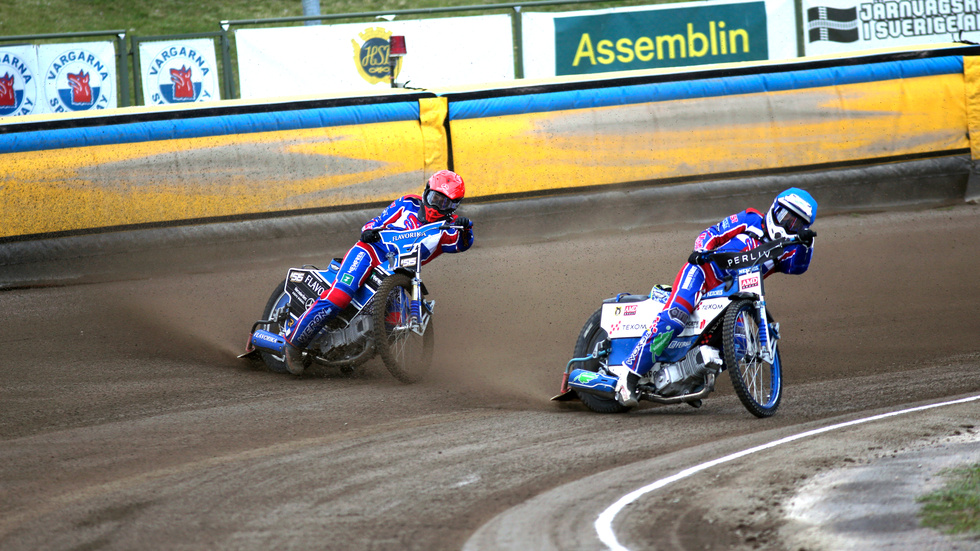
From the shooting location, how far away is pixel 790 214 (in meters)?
7.05

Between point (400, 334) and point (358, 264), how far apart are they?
0.74 m

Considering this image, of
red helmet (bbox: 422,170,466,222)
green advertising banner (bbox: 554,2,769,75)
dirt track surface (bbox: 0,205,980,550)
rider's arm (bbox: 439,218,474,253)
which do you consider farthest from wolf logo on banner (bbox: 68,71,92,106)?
rider's arm (bbox: 439,218,474,253)

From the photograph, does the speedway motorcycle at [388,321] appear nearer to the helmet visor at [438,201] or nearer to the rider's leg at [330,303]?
the rider's leg at [330,303]

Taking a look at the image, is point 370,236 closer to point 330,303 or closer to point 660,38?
point 330,303

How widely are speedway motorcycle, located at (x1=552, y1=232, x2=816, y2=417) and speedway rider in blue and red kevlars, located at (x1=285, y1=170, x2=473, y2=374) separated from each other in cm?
175

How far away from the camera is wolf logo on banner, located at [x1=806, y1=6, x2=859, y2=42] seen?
52.2 ft

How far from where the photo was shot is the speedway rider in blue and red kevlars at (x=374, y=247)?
860cm

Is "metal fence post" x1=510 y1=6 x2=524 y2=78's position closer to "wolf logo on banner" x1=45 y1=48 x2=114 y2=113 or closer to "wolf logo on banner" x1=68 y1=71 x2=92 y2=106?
"wolf logo on banner" x1=45 y1=48 x2=114 y2=113

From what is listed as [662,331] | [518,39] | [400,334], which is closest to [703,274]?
[662,331]

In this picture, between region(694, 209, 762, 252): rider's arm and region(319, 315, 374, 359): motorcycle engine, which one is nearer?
region(694, 209, 762, 252): rider's arm

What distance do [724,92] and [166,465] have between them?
388 inches

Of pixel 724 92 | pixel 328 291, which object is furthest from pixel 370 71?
pixel 328 291

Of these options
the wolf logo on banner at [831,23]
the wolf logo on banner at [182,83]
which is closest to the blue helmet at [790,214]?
the wolf logo on banner at [182,83]

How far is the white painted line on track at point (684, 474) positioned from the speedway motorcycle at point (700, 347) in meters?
0.58
